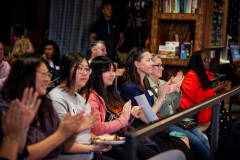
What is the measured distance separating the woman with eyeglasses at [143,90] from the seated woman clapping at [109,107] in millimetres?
202

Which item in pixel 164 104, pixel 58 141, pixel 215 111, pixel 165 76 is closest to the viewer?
pixel 58 141

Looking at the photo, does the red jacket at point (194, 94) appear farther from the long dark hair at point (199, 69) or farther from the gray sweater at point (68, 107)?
the gray sweater at point (68, 107)

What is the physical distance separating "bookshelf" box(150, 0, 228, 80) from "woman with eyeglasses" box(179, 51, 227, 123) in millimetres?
864

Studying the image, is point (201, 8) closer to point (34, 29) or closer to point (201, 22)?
point (201, 22)

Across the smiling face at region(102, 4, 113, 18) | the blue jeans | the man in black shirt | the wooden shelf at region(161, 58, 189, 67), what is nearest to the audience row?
the blue jeans

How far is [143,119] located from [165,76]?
2268 mm

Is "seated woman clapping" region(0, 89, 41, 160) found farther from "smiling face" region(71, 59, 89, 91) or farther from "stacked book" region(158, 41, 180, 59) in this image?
"stacked book" region(158, 41, 180, 59)

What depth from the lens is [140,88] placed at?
8.31 feet

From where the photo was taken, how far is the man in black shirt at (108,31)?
182 inches

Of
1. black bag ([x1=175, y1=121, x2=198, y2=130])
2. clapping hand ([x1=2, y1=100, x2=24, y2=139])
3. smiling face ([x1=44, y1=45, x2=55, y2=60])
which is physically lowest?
black bag ([x1=175, y1=121, x2=198, y2=130])

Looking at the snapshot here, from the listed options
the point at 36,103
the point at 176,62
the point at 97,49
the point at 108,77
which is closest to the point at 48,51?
the point at 97,49

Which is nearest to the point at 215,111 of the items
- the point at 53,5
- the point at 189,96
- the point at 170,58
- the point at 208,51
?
the point at 189,96

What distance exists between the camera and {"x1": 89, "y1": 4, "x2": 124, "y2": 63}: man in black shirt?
4617 millimetres

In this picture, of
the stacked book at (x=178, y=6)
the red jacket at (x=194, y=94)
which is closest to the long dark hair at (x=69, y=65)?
the red jacket at (x=194, y=94)
